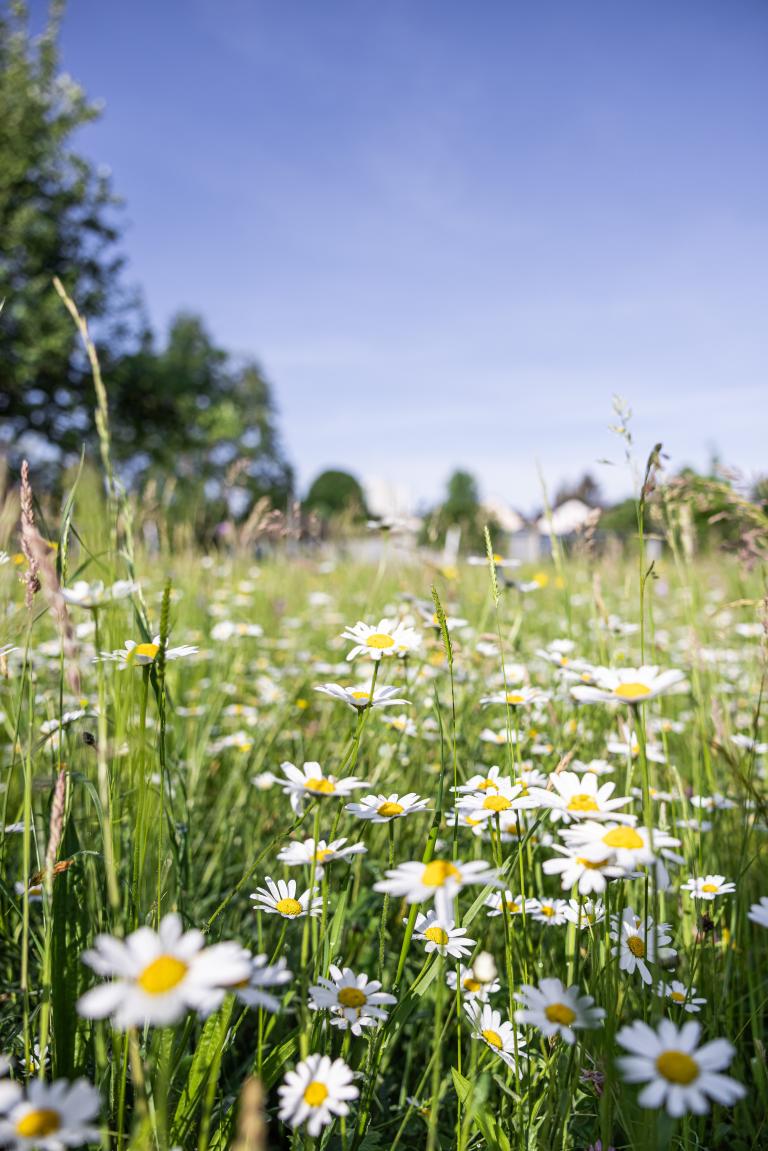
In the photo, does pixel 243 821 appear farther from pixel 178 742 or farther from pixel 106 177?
pixel 106 177

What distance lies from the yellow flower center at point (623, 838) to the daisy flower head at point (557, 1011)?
0.14 meters

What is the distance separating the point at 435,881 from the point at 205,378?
21.1 metres

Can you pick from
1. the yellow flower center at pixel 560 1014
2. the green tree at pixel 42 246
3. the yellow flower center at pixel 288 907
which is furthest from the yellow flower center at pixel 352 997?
the green tree at pixel 42 246

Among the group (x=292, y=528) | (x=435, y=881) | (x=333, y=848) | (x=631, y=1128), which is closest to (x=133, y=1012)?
(x=435, y=881)

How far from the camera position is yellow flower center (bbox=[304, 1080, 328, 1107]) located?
64 cm

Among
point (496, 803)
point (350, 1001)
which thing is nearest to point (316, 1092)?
point (350, 1001)

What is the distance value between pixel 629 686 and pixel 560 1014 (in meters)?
0.31

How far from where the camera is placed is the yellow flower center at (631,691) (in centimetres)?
64

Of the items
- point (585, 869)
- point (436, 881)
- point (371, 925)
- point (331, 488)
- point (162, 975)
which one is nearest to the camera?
point (162, 975)

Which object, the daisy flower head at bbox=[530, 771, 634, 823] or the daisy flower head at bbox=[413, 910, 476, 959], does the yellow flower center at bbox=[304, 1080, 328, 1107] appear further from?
the daisy flower head at bbox=[530, 771, 634, 823]

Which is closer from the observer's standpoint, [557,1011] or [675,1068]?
[675,1068]

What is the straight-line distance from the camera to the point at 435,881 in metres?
0.59

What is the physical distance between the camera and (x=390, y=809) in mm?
829

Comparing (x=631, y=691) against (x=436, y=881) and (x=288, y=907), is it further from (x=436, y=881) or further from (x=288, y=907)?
(x=288, y=907)
